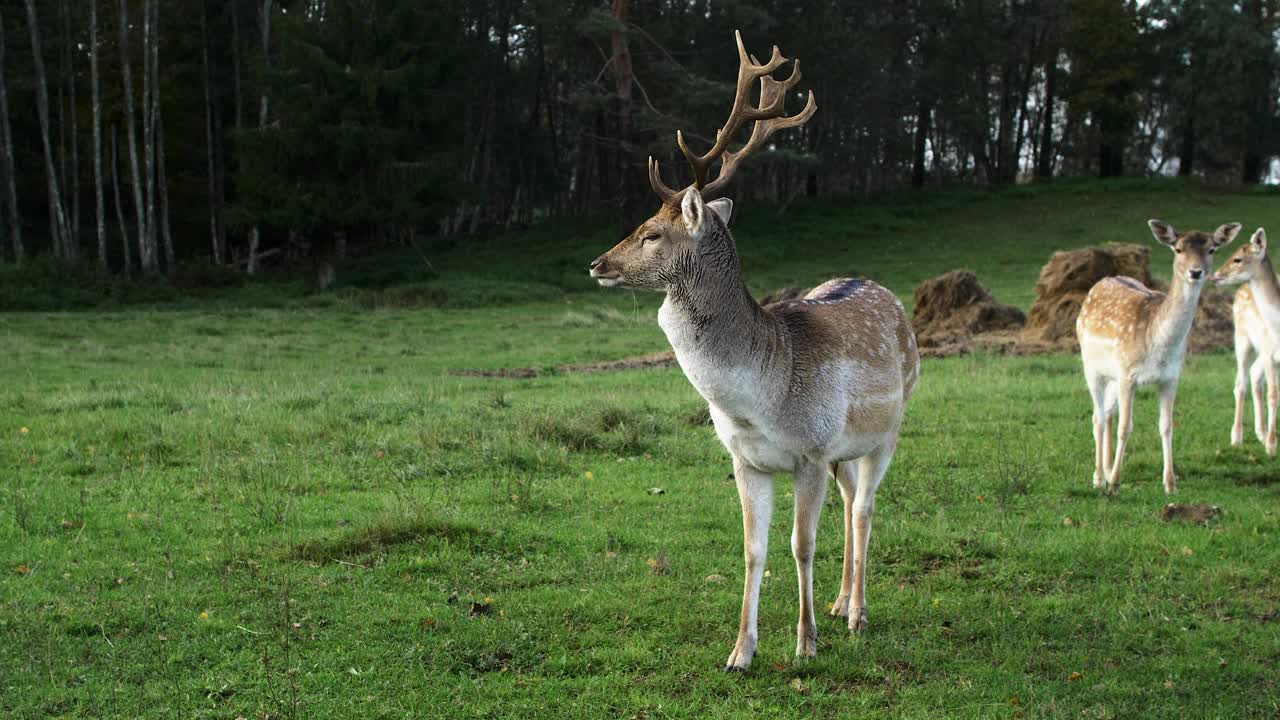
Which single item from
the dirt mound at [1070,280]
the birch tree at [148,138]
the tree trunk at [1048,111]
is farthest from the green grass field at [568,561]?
the tree trunk at [1048,111]

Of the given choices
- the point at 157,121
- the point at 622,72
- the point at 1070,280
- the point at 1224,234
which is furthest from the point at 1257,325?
the point at 157,121

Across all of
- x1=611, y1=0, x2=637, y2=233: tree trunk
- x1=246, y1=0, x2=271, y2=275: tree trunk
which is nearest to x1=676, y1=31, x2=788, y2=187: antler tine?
x1=611, y1=0, x2=637, y2=233: tree trunk

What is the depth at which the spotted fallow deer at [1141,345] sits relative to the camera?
873 cm

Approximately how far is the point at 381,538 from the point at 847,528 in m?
2.75

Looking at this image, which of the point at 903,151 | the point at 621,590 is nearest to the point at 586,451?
the point at 621,590

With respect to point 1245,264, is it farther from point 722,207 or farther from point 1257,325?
point 722,207

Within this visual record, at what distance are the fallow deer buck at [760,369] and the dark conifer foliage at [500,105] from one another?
23.0 m

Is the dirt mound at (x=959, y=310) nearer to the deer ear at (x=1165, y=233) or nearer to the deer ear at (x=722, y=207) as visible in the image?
the deer ear at (x=1165, y=233)

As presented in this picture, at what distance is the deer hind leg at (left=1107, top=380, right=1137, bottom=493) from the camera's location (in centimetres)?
861

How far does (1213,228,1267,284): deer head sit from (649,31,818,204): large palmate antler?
6.28 m

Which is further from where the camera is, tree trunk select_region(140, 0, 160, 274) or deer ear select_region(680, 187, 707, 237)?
tree trunk select_region(140, 0, 160, 274)

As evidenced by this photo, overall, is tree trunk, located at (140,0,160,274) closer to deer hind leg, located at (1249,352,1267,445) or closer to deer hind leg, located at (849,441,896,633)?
deer hind leg, located at (1249,352,1267,445)

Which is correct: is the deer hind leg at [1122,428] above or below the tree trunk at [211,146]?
below

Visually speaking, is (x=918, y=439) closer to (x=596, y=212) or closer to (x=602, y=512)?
(x=602, y=512)
